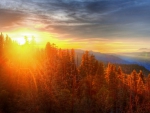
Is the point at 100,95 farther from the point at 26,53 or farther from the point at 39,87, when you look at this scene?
the point at 26,53

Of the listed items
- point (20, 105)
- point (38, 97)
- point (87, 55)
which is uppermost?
point (87, 55)

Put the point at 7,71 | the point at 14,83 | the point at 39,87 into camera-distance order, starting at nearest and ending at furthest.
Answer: the point at 39,87 < the point at 14,83 < the point at 7,71

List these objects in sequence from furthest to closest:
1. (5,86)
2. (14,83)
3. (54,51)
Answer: (54,51), (14,83), (5,86)

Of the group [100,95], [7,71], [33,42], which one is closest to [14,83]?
[7,71]

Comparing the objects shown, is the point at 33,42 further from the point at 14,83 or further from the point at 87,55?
the point at 14,83

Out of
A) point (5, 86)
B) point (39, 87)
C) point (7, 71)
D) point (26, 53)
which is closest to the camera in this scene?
point (39, 87)

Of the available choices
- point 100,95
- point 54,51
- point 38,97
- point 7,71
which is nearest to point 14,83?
point 7,71

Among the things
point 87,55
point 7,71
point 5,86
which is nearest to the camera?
point 5,86

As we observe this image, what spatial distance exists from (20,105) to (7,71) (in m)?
18.8

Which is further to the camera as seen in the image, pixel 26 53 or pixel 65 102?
pixel 26 53

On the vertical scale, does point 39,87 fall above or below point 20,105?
above

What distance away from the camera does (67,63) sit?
2943 inches

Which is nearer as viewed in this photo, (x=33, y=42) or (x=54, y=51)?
(x=54, y=51)

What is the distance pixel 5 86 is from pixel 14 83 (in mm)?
3306
